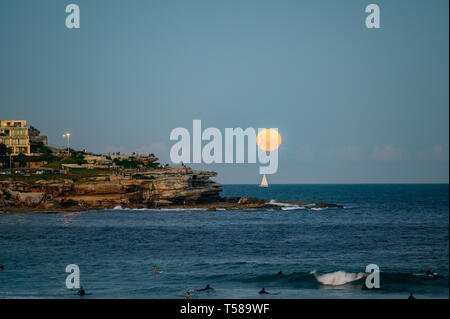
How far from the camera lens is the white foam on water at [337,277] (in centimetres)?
4250

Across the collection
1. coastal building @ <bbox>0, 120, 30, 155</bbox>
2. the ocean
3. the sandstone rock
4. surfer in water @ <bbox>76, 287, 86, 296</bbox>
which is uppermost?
coastal building @ <bbox>0, 120, 30, 155</bbox>

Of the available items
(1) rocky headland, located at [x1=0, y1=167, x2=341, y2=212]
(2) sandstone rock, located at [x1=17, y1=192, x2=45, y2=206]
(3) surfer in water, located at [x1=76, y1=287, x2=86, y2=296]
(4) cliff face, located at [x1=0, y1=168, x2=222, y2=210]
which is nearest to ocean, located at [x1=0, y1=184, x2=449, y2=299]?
(3) surfer in water, located at [x1=76, y1=287, x2=86, y2=296]

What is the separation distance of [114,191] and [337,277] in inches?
3184

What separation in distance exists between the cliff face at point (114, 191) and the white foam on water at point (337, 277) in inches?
3042

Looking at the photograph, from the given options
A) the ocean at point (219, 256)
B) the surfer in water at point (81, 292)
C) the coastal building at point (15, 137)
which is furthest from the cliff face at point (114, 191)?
the surfer in water at point (81, 292)

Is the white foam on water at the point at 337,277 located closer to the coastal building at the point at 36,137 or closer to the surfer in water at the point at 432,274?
the surfer in water at the point at 432,274

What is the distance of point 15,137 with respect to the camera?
440ft

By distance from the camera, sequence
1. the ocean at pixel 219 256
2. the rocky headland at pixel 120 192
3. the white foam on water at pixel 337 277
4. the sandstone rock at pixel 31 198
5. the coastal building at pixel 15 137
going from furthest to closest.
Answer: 1. the coastal building at pixel 15 137
2. the rocky headland at pixel 120 192
3. the sandstone rock at pixel 31 198
4. the white foam on water at pixel 337 277
5. the ocean at pixel 219 256

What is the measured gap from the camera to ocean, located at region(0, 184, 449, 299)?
129ft

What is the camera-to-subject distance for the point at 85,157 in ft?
444

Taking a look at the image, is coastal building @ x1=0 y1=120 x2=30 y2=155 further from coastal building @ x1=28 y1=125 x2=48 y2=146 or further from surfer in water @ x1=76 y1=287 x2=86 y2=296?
surfer in water @ x1=76 y1=287 x2=86 y2=296

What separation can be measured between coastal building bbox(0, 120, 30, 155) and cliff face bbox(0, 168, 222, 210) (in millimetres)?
28033
